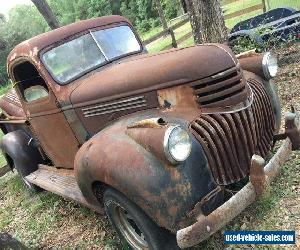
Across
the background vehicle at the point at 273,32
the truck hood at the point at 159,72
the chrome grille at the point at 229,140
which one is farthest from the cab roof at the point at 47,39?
the background vehicle at the point at 273,32

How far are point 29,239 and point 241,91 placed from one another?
3014mm

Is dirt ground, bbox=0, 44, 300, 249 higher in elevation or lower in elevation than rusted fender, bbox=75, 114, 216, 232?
lower

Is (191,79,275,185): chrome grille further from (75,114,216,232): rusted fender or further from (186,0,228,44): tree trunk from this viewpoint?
(186,0,228,44): tree trunk

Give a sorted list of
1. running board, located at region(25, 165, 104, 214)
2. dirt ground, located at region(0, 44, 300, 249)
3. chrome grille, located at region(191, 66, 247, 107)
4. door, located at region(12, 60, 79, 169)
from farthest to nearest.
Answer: door, located at region(12, 60, 79, 169), running board, located at region(25, 165, 104, 214), dirt ground, located at region(0, 44, 300, 249), chrome grille, located at region(191, 66, 247, 107)

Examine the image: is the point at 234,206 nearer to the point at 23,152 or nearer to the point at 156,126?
the point at 156,126

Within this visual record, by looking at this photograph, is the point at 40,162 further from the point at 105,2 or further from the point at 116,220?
the point at 105,2

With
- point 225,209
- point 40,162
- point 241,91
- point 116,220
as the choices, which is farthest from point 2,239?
point 241,91

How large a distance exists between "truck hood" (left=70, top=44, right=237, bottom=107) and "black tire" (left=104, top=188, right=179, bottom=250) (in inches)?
39.4

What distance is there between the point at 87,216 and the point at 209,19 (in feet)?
12.4

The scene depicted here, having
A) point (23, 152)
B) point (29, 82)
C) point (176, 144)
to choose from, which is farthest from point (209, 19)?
point (176, 144)

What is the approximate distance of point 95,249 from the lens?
417 cm

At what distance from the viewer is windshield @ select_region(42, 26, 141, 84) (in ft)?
15.1

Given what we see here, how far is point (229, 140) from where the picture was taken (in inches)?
133

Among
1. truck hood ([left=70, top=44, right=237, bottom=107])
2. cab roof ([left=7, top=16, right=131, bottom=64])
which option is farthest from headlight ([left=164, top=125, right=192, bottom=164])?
cab roof ([left=7, top=16, right=131, bottom=64])
